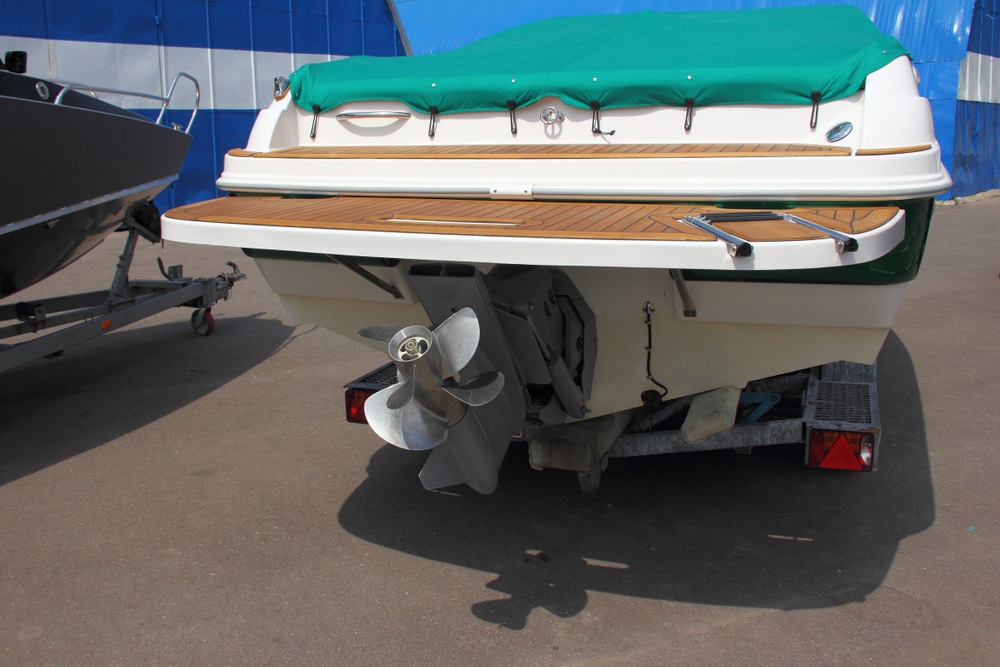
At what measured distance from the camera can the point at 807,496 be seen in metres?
3.62

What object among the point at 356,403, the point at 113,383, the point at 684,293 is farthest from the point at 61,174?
the point at 684,293

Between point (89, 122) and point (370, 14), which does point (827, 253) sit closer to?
point (89, 122)

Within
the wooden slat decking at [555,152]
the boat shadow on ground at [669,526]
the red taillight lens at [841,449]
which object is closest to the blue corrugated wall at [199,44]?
the wooden slat decking at [555,152]

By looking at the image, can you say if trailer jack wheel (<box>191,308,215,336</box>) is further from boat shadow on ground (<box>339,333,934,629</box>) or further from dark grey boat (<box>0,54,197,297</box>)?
boat shadow on ground (<box>339,333,934,629</box>)

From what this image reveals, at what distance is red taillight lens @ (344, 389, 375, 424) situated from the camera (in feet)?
12.3

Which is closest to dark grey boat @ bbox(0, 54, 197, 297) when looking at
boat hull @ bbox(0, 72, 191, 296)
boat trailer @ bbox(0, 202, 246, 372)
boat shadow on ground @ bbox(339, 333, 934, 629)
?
boat hull @ bbox(0, 72, 191, 296)

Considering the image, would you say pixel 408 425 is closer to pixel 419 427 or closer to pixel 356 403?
pixel 419 427

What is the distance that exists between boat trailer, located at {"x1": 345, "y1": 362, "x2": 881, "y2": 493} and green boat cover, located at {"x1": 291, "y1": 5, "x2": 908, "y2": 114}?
4.07ft

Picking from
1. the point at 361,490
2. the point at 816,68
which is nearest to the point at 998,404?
the point at 816,68

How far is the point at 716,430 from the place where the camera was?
3045mm

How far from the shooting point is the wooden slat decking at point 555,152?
298 centimetres

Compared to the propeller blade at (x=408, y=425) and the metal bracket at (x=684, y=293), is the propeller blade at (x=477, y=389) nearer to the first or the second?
the propeller blade at (x=408, y=425)

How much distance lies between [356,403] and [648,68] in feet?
6.36

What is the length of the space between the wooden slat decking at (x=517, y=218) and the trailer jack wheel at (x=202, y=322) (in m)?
3.31
